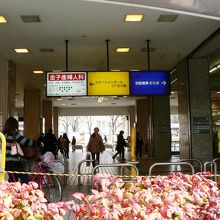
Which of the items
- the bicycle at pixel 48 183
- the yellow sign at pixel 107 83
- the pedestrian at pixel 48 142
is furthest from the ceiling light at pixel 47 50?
the pedestrian at pixel 48 142

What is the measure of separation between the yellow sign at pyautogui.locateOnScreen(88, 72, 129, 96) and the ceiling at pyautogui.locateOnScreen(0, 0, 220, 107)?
926 millimetres

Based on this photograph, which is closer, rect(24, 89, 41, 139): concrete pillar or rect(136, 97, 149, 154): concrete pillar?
rect(24, 89, 41, 139): concrete pillar

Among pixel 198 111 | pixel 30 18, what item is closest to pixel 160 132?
pixel 198 111

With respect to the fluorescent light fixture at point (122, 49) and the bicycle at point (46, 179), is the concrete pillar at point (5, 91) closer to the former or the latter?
the fluorescent light fixture at point (122, 49)

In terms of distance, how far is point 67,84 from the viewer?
9.45 metres

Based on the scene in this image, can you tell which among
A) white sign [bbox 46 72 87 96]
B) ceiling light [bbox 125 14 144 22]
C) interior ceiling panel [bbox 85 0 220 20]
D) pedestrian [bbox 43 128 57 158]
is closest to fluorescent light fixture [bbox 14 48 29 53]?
white sign [bbox 46 72 87 96]

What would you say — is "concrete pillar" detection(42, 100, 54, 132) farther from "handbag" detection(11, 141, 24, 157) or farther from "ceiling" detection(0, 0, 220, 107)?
"handbag" detection(11, 141, 24, 157)

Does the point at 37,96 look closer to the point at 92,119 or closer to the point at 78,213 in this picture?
the point at 78,213

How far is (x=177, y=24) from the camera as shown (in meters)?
8.49

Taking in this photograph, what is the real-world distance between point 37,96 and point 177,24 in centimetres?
1208

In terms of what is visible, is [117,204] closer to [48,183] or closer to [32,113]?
[48,183]

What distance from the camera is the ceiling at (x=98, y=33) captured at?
7250 mm

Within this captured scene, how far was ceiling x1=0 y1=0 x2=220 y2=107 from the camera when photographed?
7250 mm

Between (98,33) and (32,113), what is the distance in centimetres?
1092
